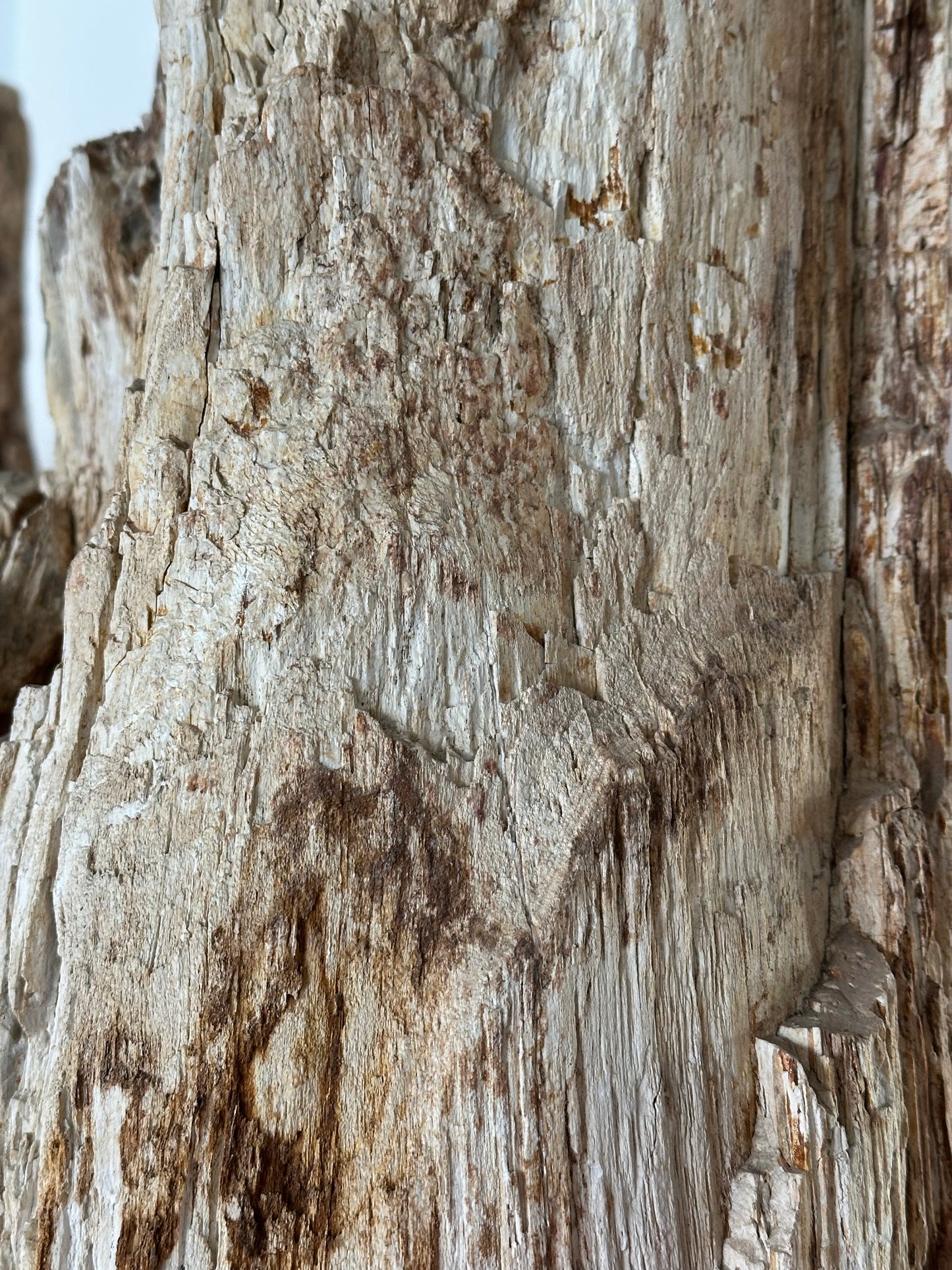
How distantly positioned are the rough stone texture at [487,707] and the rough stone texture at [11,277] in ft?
6.22

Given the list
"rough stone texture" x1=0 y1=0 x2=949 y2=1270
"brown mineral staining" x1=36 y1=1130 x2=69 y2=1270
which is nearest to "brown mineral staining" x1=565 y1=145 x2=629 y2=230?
"rough stone texture" x1=0 y1=0 x2=949 y2=1270

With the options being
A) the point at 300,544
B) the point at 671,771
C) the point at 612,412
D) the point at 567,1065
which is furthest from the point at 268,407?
the point at 567,1065

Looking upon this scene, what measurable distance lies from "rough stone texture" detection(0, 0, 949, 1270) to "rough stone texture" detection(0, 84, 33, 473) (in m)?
1.90

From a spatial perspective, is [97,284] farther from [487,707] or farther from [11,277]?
[11,277]

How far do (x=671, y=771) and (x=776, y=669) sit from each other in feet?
0.89

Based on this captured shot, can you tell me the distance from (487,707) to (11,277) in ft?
9.77

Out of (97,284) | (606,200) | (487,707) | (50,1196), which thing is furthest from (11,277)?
(50,1196)

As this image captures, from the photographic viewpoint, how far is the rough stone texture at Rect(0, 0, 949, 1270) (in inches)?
40.4

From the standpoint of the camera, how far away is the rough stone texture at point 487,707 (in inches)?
40.4

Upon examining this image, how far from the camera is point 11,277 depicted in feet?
10.4

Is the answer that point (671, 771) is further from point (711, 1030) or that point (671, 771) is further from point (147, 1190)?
point (147, 1190)

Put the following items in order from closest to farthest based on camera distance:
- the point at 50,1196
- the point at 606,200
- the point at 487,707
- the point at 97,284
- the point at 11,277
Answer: the point at 50,1196 → the point at 487,707 → the point at 606,200 → the point at 97,284 → the point at 11,277

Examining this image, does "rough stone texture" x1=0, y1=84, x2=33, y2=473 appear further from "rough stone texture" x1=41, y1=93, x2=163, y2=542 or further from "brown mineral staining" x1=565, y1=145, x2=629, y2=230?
"brown mineral staining" x1=565, y1=145, x2=629, y2=230

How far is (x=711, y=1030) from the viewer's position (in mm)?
1148
